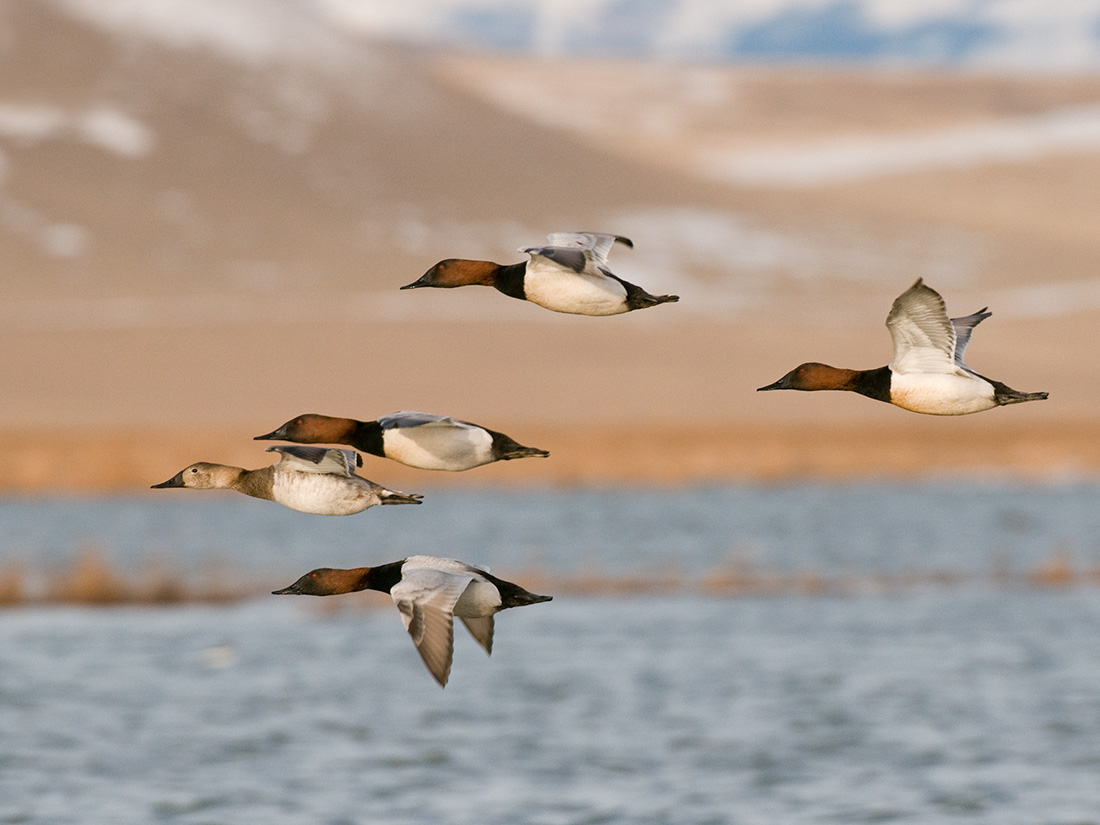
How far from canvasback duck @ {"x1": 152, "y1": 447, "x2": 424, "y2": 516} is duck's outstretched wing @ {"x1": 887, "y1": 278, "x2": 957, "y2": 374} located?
158 cm

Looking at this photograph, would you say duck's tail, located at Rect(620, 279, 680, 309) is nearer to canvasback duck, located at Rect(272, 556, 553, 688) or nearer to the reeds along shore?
canvasback duck, located at Rect(272, 556, 553, 688)

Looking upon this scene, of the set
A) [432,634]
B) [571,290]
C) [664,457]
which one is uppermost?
[664,457]

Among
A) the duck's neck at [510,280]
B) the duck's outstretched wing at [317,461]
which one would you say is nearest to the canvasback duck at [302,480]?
the duck's outstretched wing at [317,461]

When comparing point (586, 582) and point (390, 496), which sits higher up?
point (390, 496)

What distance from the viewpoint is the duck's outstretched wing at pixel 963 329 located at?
18.9 ft

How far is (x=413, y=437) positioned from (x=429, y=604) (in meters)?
0.56

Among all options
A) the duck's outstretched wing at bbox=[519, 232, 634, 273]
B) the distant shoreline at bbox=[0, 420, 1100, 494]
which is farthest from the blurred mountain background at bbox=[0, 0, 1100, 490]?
the duck's outstretched wing at bbox=[519, 232, 634, 273]

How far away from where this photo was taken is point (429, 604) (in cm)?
565

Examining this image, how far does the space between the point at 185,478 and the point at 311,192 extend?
637 ft

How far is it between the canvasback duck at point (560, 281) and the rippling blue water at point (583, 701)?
59.4 feet

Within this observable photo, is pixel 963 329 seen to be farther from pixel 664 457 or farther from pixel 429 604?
pixel 664 457

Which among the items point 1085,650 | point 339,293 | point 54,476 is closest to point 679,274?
point 339,293

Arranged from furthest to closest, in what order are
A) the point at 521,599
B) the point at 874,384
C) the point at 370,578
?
the point at 370,578 → the point at 874,384 → the point at 521,599

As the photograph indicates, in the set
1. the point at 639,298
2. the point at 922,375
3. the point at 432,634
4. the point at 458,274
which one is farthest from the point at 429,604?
the point at 922,375
